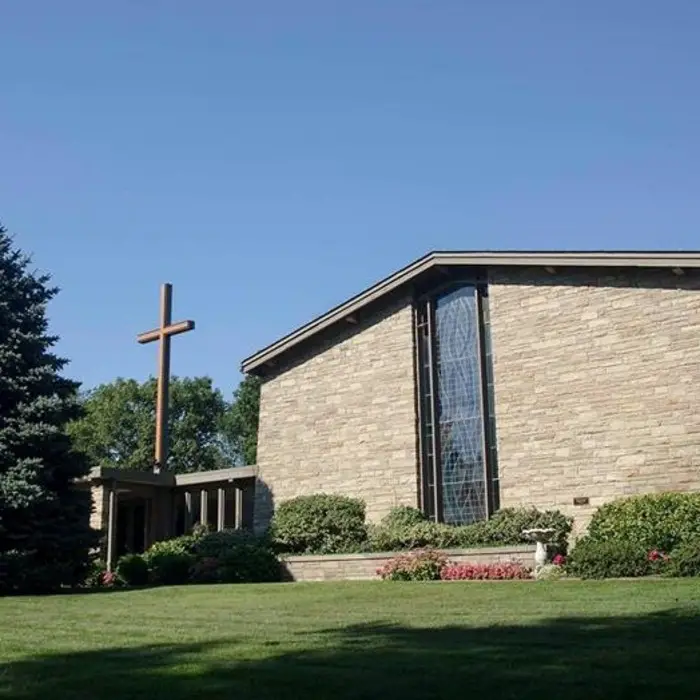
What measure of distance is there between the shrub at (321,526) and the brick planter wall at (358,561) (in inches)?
53.7

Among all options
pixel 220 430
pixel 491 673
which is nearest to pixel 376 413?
pixel 491 673

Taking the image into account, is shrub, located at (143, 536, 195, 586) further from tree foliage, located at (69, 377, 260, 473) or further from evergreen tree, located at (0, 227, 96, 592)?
tree foliage, located at (69, 377, 260, 473)

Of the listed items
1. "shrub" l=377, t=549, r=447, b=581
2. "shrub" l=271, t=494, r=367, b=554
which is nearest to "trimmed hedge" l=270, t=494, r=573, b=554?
"shrub" l=271, t=494, r=367, b=554

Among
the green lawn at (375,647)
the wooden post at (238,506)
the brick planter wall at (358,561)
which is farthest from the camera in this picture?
the wooden post at (238,506)

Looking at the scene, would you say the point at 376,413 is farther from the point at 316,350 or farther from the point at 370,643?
the point at 370,643

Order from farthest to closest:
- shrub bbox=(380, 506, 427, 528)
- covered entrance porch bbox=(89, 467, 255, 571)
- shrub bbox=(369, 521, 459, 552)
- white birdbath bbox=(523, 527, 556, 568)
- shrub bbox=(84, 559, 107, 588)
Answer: covered entrance porch bbox=(89, 467, 255, 571), shrub bbox=(380, 506, 427, 528), shrub bbox=(369, 521, 459, 552), shrub bbox=(84, 559, 107, 588), white birdbath bbox=(523, 527, 556, 568)

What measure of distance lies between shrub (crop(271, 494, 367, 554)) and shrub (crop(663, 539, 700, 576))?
28.1ft

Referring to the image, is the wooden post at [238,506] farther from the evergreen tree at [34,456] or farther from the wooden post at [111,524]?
the evergreen tree at [34,456]

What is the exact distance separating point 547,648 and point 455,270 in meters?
16.7

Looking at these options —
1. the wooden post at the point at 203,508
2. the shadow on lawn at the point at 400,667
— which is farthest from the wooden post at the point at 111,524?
the shadow on lawn at the point at 400,667

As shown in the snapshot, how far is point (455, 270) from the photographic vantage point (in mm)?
23859

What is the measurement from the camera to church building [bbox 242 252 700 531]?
20016 millimetres

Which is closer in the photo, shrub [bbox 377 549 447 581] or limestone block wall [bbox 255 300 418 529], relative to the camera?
shrub [bbox 377 549 447 581]

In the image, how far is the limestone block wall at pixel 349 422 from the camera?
23641 millimetres
